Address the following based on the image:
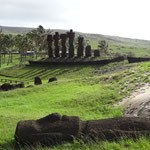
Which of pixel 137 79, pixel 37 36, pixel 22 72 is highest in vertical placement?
pixel 37 36

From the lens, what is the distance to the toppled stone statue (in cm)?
693

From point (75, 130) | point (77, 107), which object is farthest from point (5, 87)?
point (75, 130)

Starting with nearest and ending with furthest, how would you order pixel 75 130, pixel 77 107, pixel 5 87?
pixel 75 130, pixel 77 107, pixel 5 87

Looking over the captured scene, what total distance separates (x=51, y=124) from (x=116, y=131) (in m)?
2.67

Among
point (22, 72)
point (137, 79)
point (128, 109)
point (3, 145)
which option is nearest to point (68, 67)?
point (22, 72)

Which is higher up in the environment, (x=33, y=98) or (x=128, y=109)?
(x=128, y=109)

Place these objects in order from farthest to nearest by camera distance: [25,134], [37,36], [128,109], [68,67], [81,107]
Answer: [37,36] → [68,67] → [81,107] → [128,109] → [25,134]

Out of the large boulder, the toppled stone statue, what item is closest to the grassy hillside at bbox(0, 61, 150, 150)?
the toppled stone statue

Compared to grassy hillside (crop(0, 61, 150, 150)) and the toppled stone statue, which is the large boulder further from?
the toppled stone statue

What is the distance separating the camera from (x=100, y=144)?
6.34 meters

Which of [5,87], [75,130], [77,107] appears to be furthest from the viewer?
[5,87]

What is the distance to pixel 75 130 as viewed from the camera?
7324 mm

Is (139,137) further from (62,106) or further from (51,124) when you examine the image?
(62,106)

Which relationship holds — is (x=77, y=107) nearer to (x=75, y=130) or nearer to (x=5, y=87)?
(x=75, y=130)
